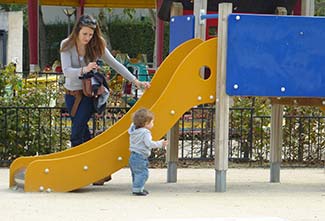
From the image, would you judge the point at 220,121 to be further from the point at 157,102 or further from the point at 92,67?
the point at 92,67

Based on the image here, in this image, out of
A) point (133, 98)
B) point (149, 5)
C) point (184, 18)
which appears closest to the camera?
point (184, 18)

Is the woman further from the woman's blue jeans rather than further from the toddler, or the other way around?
the toddler

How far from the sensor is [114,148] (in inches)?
366

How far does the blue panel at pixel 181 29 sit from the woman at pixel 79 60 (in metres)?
1.13

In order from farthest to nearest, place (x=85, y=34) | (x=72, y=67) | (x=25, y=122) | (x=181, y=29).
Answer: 1. (x=25, y=122)
2. (x=181, y=29)
3. (x=72, y=67)
4. (x=85, y=34)

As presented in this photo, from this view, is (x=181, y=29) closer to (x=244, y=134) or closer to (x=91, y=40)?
(x=91, y=40)

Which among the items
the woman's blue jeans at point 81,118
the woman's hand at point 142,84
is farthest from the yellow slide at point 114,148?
the woman's hand at point 142,84

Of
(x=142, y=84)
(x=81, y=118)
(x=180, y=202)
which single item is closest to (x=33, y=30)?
(x=142, y=84)

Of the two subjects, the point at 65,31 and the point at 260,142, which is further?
the point at 65,31

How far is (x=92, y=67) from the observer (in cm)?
942

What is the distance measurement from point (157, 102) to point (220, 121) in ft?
2.09

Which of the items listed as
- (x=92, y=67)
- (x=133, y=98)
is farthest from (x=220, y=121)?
(x=133, y=98)

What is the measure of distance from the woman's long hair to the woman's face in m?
0.03

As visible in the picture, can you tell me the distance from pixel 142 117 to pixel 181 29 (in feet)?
6.42
